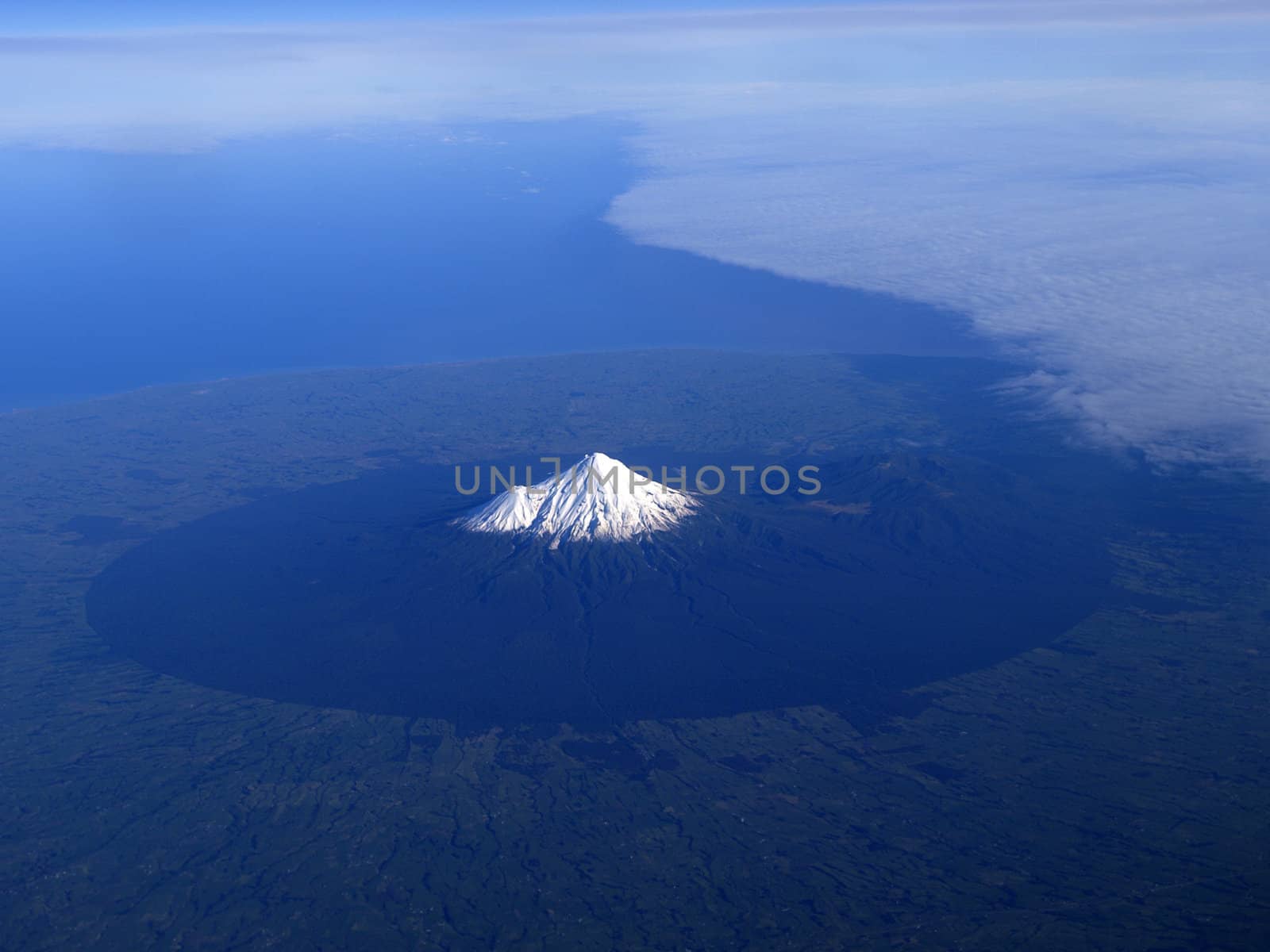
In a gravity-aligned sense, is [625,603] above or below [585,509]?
below

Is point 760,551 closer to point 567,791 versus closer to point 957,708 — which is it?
point 957,708

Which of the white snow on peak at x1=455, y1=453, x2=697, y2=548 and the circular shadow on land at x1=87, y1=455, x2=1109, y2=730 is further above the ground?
the white snow on peak at x1=455, y1=453, x2=697, y2=548

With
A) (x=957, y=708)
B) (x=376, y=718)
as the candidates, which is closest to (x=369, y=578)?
(x=376, y=718)

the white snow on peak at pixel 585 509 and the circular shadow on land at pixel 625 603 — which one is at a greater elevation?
the white snow on peak at pixel 585 509

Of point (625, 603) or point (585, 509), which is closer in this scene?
point (625, 603)

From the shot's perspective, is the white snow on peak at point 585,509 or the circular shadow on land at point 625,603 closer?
the circular shadow on land at point 625,603
